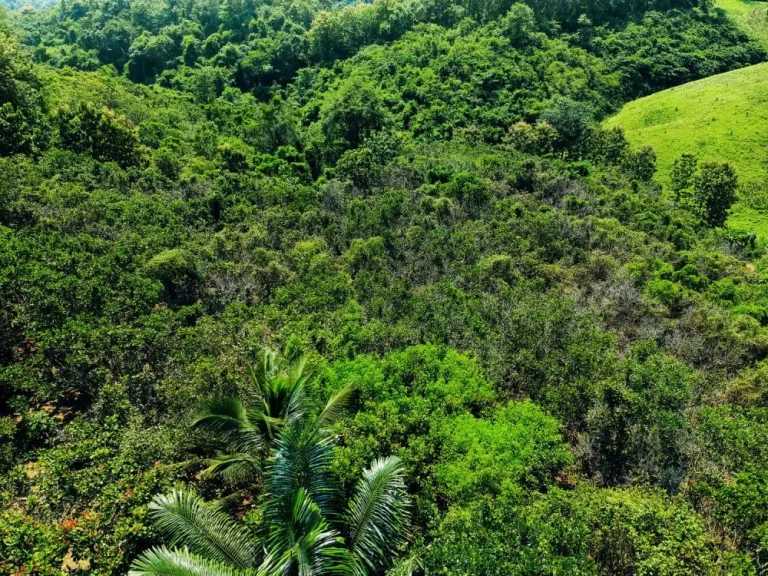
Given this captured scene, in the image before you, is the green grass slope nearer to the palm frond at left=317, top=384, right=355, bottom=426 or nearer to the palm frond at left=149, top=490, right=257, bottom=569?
the palm frond at left=317, top=384, right=355, bottom=426

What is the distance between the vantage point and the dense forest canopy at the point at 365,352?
11883 mm

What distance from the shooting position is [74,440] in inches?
610

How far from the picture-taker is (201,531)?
11016mm

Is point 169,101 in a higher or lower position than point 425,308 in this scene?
higher

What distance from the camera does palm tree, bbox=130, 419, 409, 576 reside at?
1018cm

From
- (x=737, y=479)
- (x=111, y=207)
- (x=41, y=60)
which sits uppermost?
(x=41, y=60)

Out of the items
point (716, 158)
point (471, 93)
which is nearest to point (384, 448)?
point (716, 158)

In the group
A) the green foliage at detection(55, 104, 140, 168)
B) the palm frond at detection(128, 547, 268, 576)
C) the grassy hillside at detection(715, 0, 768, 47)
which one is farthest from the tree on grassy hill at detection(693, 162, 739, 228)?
the grassy hillside at detection(715, 0, 768, 47)

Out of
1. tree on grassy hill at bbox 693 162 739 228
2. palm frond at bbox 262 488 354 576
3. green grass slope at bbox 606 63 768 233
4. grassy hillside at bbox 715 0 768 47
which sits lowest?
tree on grassy hill at bbox 693 162 739 228

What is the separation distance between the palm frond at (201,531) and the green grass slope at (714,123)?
63225mm

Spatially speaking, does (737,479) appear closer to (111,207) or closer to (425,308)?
(425,308)

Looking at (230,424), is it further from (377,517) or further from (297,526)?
(377,517)

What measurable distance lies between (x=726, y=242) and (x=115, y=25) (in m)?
130

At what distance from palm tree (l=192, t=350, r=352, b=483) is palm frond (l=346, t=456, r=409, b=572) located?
11.9 ft
